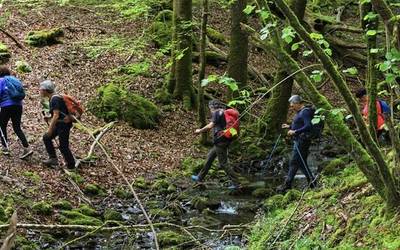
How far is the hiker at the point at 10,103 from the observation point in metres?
10.6

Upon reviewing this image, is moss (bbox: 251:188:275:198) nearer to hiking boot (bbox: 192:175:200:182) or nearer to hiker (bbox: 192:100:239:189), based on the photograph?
hiker (bbox: 192:100:239:189)

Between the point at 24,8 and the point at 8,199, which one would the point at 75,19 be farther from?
the point at 8,199

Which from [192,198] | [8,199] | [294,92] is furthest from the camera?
[294,92]

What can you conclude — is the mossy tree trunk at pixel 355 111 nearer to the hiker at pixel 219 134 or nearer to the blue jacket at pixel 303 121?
the blue jacket at pixel 303 121

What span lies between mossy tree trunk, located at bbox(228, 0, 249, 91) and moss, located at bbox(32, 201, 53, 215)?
8109 millimetres

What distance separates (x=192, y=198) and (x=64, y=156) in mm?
2727

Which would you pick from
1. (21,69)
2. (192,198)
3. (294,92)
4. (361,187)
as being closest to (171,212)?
(192,198)

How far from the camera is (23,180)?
9.75m

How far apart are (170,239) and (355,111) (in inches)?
158

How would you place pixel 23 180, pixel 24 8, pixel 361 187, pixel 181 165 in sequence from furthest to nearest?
pixel 24 8, pixel 181 165, pixel 23 180, pixel 361 187

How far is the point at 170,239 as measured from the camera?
815cm

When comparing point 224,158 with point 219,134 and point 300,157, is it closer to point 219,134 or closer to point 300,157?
point 219,134

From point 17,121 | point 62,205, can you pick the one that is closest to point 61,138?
point 17,121

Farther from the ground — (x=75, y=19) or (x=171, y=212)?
(x=75, y=19)
